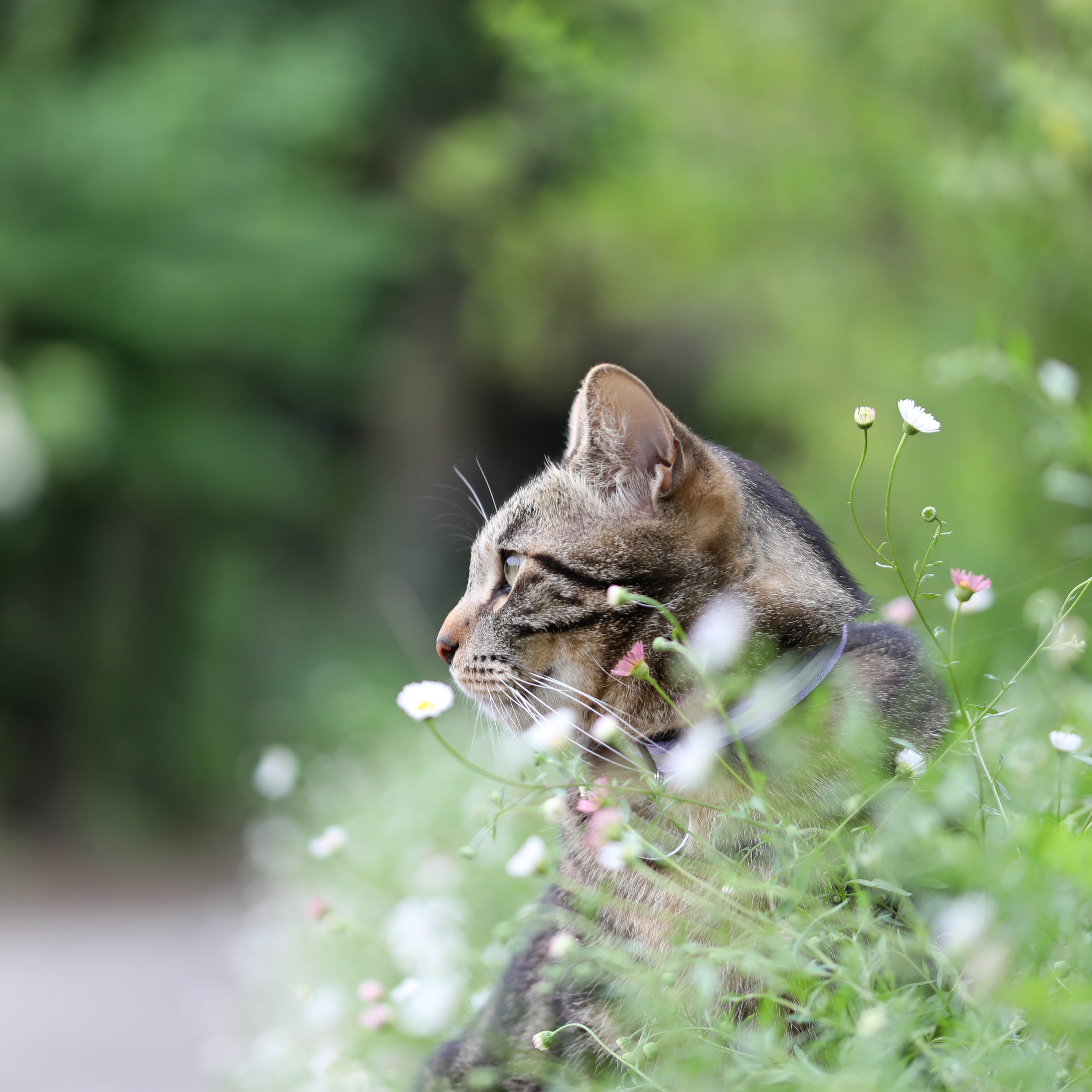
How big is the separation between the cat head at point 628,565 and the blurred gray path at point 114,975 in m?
1.85

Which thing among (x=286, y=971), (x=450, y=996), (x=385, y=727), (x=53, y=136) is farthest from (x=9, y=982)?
(x=53, y=136)

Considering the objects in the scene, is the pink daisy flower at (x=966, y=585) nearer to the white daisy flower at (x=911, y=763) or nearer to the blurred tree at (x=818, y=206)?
the white daisy flower at (x=911, y=763)

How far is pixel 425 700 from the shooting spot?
1.26 metres

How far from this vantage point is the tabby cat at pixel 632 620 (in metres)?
1.38

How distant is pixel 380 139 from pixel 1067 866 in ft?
26.1

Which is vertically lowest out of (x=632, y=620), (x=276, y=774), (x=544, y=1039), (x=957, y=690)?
(x=276, y=774)

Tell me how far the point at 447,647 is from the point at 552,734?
614mm

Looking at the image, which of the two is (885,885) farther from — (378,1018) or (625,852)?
(378,1018)

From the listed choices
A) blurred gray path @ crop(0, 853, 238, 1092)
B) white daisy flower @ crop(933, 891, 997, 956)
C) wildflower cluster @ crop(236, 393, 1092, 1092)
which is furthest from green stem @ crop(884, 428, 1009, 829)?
blurred gray path @ crop(0, 853, 238, 1092)

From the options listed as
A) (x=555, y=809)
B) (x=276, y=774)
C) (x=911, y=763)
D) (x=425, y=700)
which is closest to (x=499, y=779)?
(x=555, y=809)

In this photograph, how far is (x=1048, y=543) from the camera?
304 cm

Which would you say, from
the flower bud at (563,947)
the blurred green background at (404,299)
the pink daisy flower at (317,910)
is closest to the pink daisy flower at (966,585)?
the flower bud at (563,947)

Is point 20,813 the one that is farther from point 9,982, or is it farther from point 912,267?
point 912,267

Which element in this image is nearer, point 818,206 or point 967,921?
point 967,921
